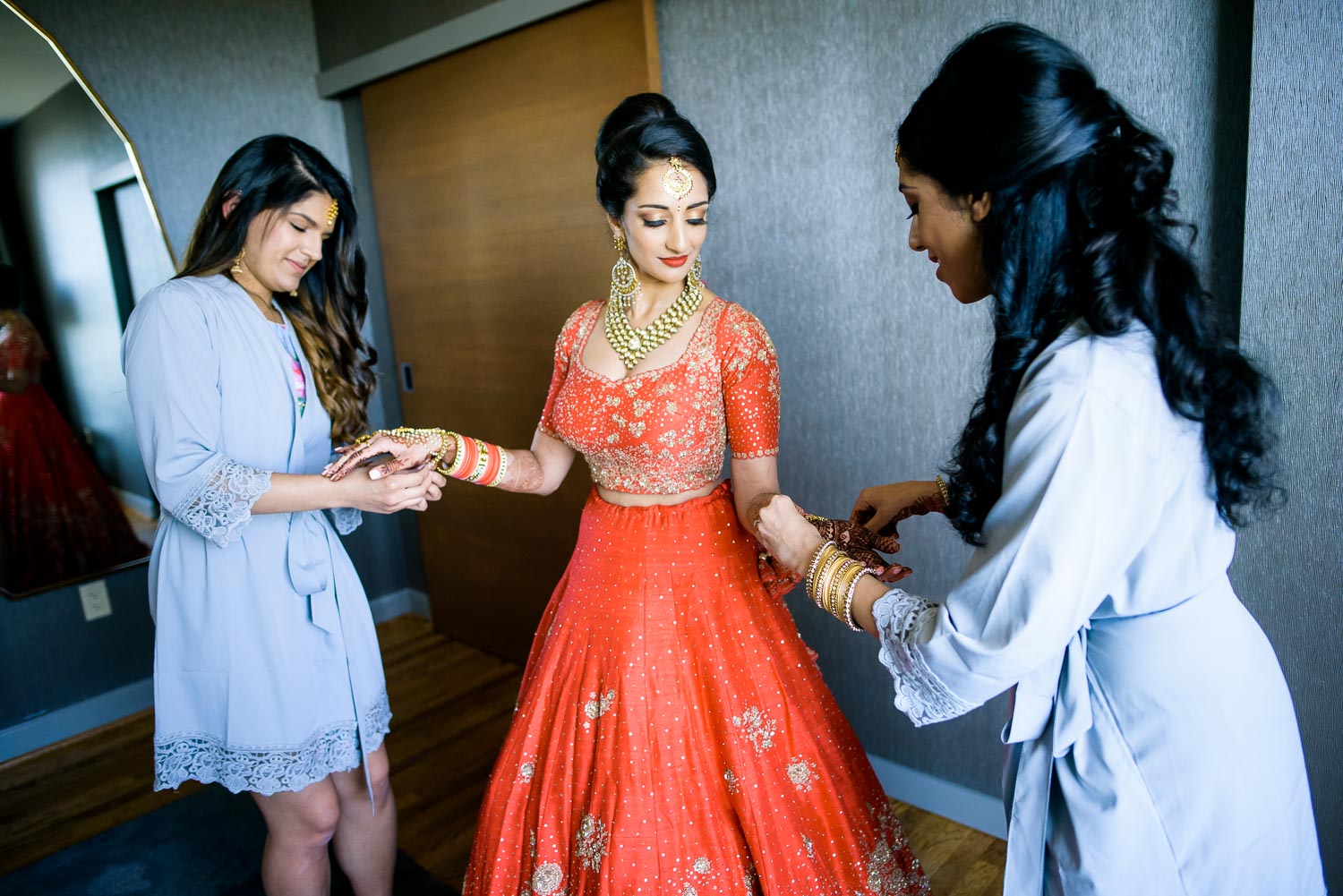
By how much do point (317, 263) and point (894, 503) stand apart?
1.30 m

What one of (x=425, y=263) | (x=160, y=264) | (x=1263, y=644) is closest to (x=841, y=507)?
(x=1263, y=644)

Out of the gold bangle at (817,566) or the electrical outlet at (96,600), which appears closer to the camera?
the gold bangle at (817,566)

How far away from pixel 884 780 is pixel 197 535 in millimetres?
1804

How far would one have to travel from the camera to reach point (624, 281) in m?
1.67

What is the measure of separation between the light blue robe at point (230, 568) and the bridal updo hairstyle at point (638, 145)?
712 millimetres

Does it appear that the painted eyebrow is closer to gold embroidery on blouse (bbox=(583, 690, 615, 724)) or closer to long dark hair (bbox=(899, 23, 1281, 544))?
long dark hair (bbox=(899, 23, 1281, 544))

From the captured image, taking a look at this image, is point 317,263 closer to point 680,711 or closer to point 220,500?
point 220,500

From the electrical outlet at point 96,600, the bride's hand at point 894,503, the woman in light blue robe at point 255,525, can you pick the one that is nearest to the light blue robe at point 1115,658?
the bride's hand at point 894,503

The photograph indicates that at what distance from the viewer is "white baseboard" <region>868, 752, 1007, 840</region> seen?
2.14 meters

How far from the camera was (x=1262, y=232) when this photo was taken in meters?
1.42

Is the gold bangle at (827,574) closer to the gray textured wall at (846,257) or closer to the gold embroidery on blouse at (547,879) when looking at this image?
the gold embroidery on blouse at (547,879)

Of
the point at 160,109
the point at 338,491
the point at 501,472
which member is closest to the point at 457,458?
the point at 501,472

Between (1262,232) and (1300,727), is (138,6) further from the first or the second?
(1300,727)

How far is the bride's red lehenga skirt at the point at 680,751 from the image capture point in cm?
144
